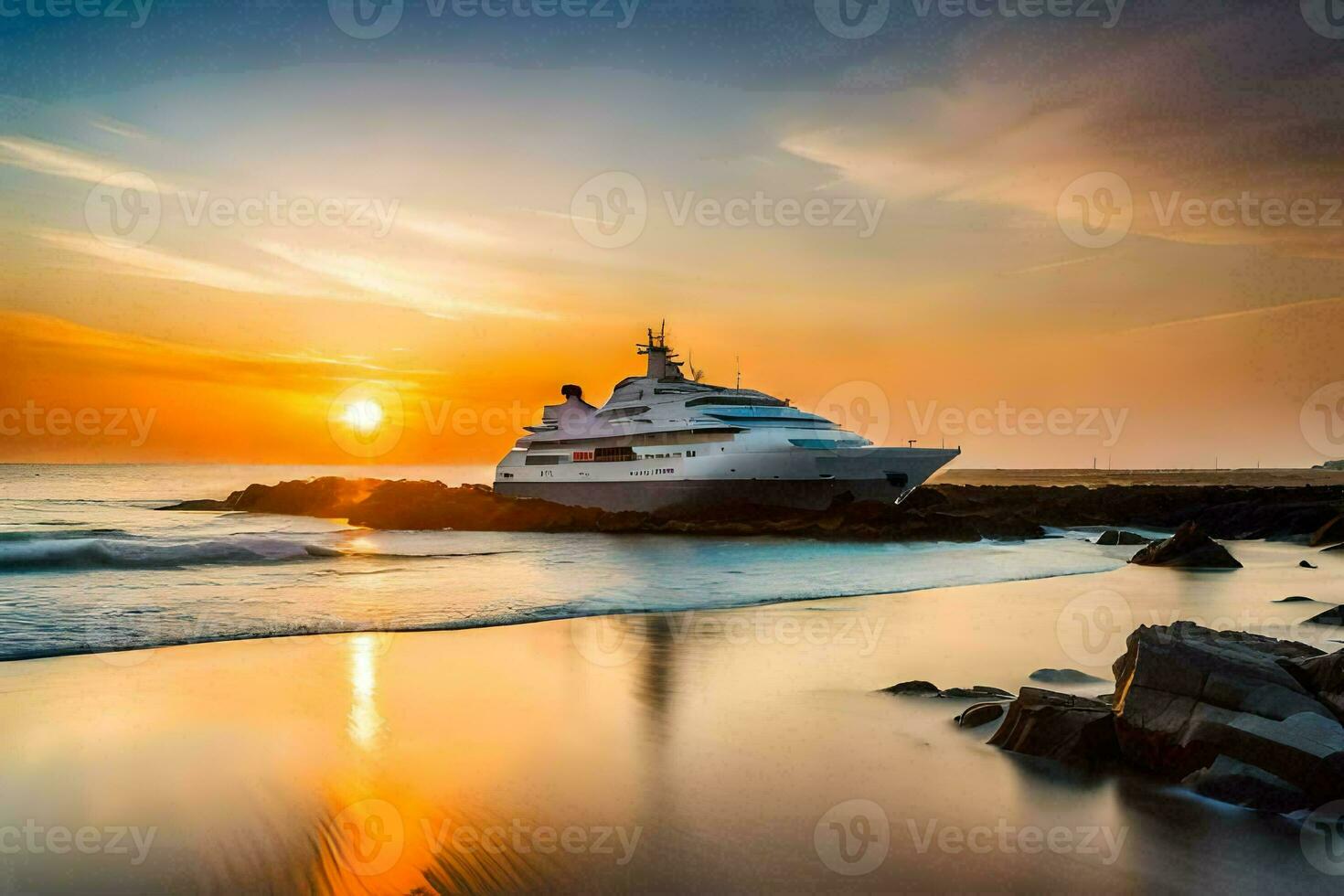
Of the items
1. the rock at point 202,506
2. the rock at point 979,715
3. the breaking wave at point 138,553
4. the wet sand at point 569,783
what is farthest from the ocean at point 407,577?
the rock at point 202,506

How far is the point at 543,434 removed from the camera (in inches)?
2036

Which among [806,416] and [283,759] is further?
[806,416]

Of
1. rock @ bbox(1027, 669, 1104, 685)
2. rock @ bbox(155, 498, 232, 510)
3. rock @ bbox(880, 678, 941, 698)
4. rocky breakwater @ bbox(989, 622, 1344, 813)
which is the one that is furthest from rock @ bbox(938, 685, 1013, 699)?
rock @ bbox(155, 498, 232, 510)

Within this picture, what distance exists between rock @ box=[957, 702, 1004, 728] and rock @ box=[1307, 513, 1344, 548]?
2987cm

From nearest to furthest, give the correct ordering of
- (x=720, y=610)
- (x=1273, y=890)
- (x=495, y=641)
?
(x=1273, y=890)
(x=495, y=641)
(x=720, y=610)

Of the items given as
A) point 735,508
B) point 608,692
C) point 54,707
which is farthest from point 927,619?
point 735,508

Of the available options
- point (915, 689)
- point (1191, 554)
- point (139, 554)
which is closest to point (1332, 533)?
point (1191, 554)

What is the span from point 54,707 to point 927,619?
1184 cm

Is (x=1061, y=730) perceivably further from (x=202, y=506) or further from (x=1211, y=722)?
(x=202, y=506)

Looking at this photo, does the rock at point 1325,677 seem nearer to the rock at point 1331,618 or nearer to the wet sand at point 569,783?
the wet sand at point 569,783

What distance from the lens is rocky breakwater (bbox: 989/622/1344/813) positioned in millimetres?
5336

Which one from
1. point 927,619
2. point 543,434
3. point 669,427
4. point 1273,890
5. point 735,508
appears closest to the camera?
point 1273,890

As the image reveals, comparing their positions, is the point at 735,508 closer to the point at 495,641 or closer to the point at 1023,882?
the point at 495,641

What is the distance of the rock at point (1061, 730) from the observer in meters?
6.32
